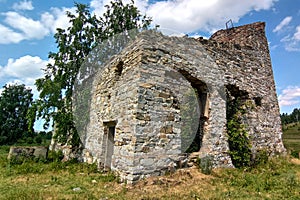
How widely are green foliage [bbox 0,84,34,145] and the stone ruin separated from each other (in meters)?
16.9

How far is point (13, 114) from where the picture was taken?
72.3ft

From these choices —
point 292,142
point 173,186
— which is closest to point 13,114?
point 173,186

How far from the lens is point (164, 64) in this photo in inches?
223

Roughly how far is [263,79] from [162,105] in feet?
20.5

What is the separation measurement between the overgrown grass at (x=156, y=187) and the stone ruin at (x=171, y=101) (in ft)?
1.20

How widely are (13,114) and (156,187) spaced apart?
2289 cm

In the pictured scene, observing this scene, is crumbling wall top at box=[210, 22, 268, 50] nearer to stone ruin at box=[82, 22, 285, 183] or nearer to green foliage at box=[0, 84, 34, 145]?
stone ruin at box=[82, 22, 285, 183]

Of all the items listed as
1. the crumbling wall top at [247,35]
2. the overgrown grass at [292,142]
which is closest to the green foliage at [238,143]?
the crumbling wall top at [247,35]

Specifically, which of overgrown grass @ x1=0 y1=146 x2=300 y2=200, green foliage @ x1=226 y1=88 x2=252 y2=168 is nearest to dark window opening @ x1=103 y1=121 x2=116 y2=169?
overgrown grass @ x1=0 y1=146 x2=300 y2=200

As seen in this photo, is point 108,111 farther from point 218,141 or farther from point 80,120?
point 218,141

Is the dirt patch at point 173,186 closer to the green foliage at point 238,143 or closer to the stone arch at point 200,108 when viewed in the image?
the stone arch at point 200,108

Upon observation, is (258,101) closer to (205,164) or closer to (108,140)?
(205,164)

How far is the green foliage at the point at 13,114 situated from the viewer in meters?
21.0

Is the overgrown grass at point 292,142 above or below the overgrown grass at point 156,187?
above
